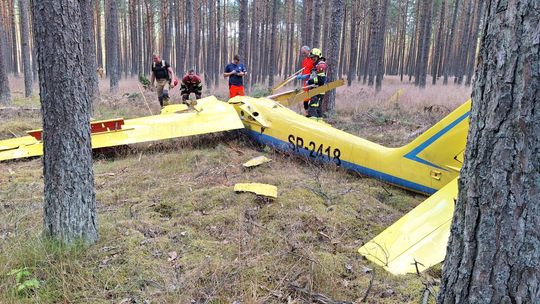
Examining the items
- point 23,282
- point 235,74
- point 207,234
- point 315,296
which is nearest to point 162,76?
point 235,74

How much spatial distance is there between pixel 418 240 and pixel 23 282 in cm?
332

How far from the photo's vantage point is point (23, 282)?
3.07 meters

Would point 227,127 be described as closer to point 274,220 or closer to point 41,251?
point 274,220

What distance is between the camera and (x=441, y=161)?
466 centimetres

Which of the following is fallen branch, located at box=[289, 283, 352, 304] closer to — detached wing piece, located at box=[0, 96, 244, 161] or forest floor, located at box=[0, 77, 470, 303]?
forest floor, located at box=[0, 77, 470, 303]

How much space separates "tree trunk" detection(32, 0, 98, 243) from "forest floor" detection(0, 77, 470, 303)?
0.24 metres

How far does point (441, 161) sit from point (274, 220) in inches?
83.9

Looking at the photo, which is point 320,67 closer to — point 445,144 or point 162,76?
point 162,76

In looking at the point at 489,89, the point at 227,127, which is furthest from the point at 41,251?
the point at 227,127

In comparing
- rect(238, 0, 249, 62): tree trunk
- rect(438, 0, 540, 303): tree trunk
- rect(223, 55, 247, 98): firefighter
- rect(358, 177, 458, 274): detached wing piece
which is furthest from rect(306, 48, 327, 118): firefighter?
rect(438, 0, 540, 303): tree trunk

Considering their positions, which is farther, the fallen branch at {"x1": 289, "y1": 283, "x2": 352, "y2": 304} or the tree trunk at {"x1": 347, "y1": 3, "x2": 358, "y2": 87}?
the tree trunk at {"x1": 347, "y1": 3, "x2": 358, "y2": 87}

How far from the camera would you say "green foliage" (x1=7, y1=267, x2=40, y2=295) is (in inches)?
115

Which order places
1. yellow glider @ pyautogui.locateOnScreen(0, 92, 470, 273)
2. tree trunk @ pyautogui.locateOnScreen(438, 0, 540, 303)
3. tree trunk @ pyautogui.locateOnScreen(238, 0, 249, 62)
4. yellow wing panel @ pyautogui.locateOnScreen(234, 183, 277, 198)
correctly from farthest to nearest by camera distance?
tree trunk @ pyautogui.locateOnScreen(238, 0, 249, 62) < yellow wing panel @ pyautogui.locateOnScreen(234, 183, 277, 198) < yellow glider @ pyautogui.locateOnScreen(0, 92, 470, 273) < tree trunk @ pyautogui.locateOnScreen(438, 0, 540, 303)

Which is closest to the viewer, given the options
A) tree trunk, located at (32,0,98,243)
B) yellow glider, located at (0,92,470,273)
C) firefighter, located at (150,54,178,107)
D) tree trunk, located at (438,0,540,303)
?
tree trunk, located at (438,0,540,303)
